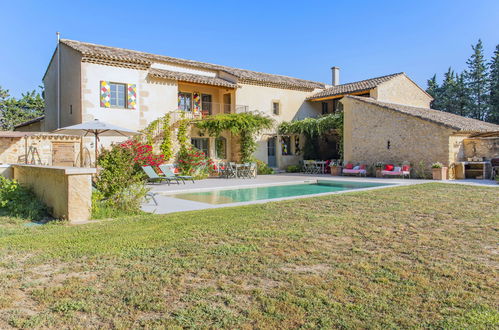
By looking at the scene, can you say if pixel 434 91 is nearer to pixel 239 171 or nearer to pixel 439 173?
pixel 439 173

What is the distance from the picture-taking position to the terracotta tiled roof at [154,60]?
16.0 metres

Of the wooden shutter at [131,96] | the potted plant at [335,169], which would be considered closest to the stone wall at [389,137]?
the potted plant at [335,169]

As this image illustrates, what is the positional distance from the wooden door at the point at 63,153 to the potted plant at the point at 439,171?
15.8 metres

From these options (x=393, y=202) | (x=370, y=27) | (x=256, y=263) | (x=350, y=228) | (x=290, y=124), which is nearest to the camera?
(x=256, y=263)

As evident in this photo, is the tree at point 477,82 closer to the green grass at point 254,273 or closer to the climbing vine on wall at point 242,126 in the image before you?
the climbing vine on wall at point 242,126

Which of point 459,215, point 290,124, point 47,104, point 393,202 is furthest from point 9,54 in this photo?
point 459,215

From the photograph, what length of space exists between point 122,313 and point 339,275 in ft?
6.91

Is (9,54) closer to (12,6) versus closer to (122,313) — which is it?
(12,6)

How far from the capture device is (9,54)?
24.5 m

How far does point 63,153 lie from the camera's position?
15.1m

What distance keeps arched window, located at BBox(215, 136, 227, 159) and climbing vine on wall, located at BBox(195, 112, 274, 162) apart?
3.10 ft

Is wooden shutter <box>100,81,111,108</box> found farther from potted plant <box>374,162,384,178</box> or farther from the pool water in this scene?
potted plant <box>374,162,384,178</box>

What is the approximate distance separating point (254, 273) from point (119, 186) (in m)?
5.44

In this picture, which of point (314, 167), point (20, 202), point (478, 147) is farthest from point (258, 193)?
point (478, 147)
